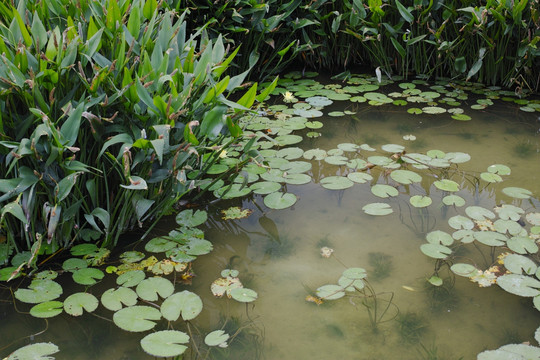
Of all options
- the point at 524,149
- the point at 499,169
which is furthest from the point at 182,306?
the point at 524,149

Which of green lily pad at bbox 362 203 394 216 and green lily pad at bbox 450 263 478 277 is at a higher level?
green lily pad at bbox 362 203 394 216

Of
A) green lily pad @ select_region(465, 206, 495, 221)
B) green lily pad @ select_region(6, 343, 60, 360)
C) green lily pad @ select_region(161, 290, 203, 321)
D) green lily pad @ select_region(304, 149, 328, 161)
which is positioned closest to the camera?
green lily pad @ select_region(6, 343, 60, 360)

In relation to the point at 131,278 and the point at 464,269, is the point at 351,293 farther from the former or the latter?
the point at 131,278

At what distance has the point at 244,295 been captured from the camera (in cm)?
161

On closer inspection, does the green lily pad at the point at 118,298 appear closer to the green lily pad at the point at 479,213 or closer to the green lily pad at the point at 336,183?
the green lily pad at the point at 336,183

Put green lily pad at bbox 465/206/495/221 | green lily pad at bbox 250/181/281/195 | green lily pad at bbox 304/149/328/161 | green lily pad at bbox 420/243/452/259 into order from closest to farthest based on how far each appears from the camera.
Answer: green lily pad at bbox 420/243/452/259, green lily pad at bbox 465/206/495/221, green lily pad at bbox 250/181/281/195, green lily pad at bbox 304/149/328/161

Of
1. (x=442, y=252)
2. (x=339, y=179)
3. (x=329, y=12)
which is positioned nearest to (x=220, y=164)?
(x=339, y=179)

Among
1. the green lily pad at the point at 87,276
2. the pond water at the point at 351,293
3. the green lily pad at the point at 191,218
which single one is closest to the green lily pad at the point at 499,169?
the pond water at the point at 351,293

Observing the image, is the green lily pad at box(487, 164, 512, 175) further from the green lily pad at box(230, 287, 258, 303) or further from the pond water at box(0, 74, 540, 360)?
the green lily pad at box(230, 287, 258, 303)

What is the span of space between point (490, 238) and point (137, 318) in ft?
3.85

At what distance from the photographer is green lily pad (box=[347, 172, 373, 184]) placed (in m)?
2.22

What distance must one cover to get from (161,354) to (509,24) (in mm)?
2524

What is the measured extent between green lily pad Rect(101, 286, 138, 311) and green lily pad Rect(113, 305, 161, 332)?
0.03m

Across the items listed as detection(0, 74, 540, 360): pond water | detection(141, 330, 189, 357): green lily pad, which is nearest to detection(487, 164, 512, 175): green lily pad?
detection(0, 74, 540, 360): pond water
